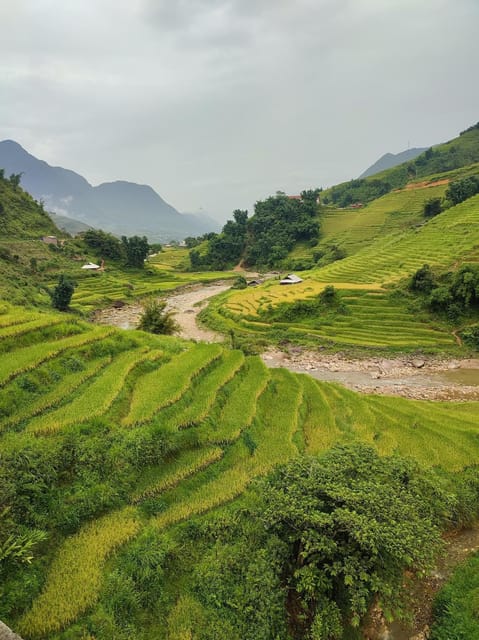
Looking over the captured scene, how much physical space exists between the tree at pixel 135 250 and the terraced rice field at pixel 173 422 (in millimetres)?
44366

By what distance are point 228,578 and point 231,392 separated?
556 cm

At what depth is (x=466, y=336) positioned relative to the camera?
23703 mm

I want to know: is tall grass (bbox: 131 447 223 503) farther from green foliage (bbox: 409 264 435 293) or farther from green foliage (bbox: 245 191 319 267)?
green foliage (bbox: 245 191 319 267)

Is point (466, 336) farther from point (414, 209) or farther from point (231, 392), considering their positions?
point (414, 209)

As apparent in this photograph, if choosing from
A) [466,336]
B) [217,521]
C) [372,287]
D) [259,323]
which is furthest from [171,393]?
[372,287]

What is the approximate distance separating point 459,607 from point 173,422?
648 cm

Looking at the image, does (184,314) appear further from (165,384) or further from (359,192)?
(359,192)

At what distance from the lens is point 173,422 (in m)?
8.17

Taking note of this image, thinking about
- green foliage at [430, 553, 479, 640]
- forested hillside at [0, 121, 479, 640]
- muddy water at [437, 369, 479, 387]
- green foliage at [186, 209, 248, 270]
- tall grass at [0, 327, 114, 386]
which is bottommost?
muddy water at [437, 369, 479, 387]

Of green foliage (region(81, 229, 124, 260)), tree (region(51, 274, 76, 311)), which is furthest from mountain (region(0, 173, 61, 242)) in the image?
tree (region(51, 274, 76, 311))

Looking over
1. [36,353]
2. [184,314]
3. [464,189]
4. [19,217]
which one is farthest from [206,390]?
[19,217]

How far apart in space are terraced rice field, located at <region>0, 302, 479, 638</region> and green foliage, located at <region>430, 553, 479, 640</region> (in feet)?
8.49

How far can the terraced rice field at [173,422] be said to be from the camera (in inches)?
220

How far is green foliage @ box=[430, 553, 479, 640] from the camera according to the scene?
17.9ft
